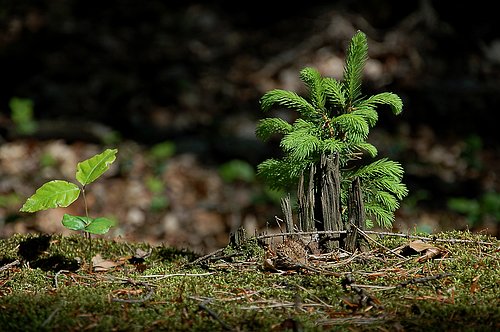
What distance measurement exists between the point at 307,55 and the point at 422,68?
170 centimetres

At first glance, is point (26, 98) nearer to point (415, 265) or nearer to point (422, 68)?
point (422, 68)

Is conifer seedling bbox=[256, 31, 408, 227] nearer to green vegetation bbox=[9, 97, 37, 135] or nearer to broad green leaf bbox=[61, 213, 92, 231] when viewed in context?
broad green leaf bbox=[61, 213, 92, 231]

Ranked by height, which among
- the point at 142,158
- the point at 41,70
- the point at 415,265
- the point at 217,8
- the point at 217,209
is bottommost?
the point at 415,265

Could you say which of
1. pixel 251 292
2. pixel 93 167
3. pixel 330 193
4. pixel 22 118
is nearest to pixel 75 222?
pixel 93 167

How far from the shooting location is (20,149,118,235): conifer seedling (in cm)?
269

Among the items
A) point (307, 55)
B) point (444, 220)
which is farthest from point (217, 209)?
point (307, 55)

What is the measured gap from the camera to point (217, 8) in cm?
1088

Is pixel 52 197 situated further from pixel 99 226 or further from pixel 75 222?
pixel 99 226

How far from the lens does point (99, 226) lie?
8.87ft

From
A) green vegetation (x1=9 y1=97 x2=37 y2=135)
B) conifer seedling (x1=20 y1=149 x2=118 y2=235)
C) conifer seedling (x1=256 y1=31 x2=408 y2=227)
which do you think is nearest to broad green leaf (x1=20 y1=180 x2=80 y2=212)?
conifer seedling (x1=20 y1=149 x2=118 y2=235)

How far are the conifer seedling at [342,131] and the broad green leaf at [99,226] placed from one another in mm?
760

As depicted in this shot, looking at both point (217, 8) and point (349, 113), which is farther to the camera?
point (217, 8)

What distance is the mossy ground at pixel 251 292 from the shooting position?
206 centimetres

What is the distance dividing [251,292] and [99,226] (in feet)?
2.61
